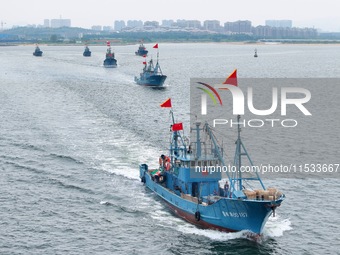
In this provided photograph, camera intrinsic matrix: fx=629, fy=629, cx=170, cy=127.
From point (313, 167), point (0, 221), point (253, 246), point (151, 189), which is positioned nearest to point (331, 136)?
point (313, 167)

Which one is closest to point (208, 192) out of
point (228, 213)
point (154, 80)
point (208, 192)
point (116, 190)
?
point (208, 192)

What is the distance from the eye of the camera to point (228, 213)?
60500 mm

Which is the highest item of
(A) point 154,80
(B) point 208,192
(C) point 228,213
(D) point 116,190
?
(A) point 154,80

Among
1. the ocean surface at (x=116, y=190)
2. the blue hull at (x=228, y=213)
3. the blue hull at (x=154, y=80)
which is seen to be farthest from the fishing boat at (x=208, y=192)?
the blue hull at (x=154, y=80)

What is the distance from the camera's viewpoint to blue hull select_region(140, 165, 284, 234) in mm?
58438

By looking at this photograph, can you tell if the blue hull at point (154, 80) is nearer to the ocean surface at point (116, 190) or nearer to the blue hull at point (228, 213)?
the ocean surface at point (116, 190)

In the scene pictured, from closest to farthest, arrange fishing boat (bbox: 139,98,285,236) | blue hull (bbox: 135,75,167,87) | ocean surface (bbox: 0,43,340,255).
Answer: fishing boat (bbox: 139,98,285,236) < ocean surface (bbox: 0,43,340,255) < blue hull (bbox: 135,75,167,87)

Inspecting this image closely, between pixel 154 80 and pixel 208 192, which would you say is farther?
pixel 154 80

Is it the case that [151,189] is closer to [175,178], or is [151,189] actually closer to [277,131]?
[175,178]

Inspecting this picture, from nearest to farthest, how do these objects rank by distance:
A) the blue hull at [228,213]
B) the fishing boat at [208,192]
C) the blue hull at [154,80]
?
the blue hull at [228,213] < the fishing boat at [208,192] < the blue hull at [154,80]

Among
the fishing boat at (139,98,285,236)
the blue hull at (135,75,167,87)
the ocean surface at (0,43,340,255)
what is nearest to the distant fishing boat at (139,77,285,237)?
the fishing boat at (139,98,285,236)

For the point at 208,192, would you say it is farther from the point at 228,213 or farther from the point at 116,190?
the point at 116,190

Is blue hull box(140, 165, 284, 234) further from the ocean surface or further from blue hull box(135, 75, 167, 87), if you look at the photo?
blue hull box(135, 75, 167, 87)

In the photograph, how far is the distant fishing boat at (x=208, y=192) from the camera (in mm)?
58906
